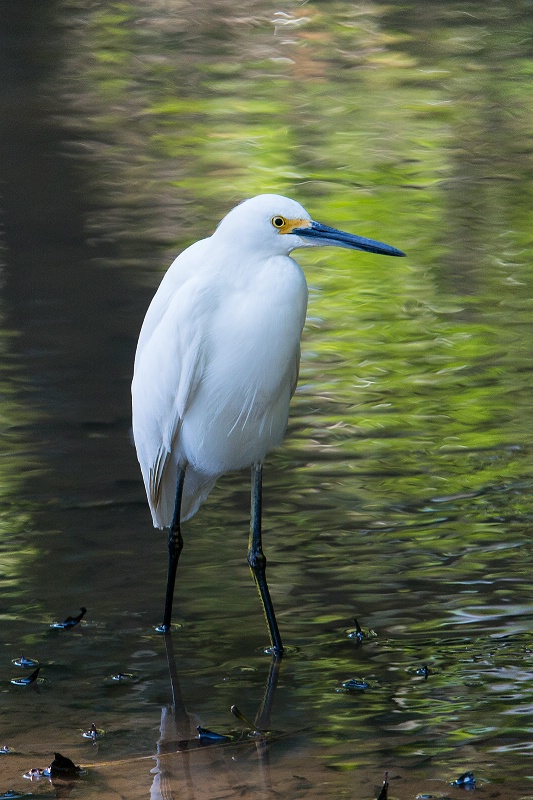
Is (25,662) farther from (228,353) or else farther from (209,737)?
(228,353)

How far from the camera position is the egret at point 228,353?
3.97m

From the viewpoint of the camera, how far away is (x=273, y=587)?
15.2 ft

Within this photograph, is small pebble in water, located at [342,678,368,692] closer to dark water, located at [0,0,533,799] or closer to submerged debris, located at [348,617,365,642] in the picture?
dark water, located at [0,0,533,799]

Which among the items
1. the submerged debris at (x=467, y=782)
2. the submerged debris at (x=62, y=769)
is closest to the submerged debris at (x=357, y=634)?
the submerged debris at (x=467, y=782)

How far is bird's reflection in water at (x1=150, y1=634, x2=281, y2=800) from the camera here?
11.3ft

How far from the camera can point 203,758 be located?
11.8 feet

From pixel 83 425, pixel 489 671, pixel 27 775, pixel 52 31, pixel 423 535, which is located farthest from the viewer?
pixel 52 31

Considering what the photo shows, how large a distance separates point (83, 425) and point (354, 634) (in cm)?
243

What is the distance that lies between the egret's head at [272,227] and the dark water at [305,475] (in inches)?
47.4

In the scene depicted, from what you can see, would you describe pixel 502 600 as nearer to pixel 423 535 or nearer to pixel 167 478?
pixel 423 535

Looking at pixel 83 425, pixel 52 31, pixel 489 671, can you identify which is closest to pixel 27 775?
pixel 489 671

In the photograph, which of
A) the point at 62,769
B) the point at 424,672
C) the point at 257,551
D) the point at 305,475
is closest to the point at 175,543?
the point at 257,551

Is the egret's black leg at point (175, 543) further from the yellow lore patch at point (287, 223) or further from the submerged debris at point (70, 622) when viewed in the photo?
the yellow lore patch at point (287, 223)

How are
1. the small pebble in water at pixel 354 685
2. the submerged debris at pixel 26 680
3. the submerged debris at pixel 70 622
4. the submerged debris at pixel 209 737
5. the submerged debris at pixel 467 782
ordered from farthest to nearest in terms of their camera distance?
the submerged debris at pixel 70 622 < the submerged debris at pixel 26 680 < the small pebble in water at pixel 354 685 < the submerged debris at pixel 209 737 < the submerged debris at pixel 467 782
